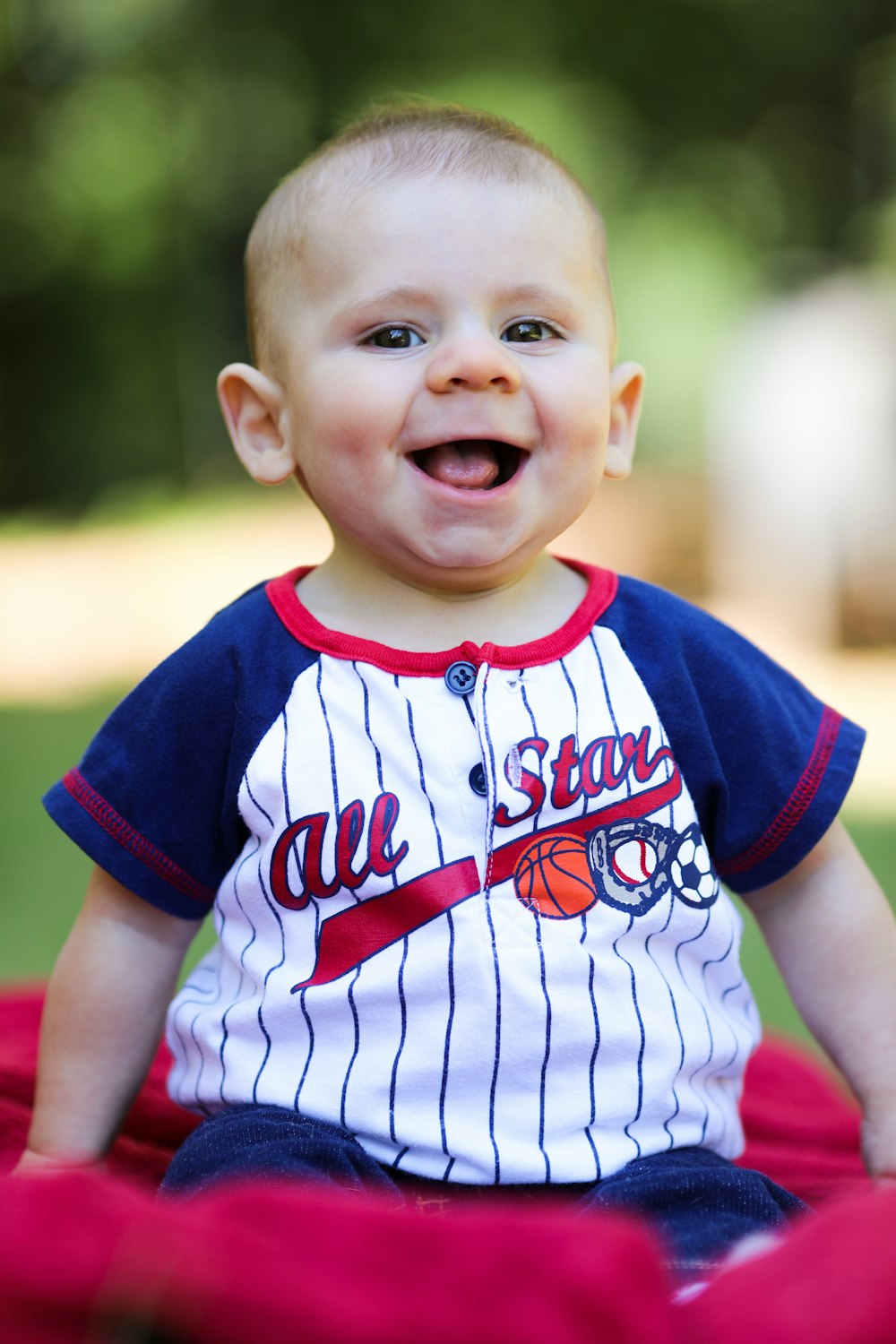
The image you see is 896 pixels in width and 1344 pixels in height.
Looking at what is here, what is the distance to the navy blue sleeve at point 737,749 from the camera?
1.48m

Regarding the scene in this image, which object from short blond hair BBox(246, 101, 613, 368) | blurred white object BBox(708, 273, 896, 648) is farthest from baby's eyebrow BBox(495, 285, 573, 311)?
blurred white object BBox(708, 273, 896, 648)

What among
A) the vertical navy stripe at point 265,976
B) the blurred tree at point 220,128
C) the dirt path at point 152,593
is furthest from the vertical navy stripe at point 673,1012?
the blurred tree at point 220,128

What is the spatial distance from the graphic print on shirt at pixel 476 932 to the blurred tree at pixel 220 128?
10939mm

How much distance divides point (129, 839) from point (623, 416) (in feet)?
2.21

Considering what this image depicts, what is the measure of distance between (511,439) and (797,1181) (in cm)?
83

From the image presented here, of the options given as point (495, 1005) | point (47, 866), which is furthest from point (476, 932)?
point (47, 866)

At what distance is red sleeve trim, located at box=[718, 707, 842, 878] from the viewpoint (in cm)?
151

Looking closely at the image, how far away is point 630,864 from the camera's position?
1.41 m

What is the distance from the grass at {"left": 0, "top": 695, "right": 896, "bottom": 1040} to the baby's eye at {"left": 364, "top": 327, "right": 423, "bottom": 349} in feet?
5.39

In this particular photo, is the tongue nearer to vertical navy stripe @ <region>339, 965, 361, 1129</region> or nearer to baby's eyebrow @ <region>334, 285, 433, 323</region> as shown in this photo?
baby's eyebrow @ <region>334, 285, 433, 323</region>

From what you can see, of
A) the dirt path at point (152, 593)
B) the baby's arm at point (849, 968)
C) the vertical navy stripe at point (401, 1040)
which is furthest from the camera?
the dirt path at point (152, 593)

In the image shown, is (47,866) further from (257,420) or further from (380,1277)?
(380,1277)

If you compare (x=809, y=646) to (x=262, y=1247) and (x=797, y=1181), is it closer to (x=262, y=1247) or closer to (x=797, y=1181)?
(x=797, y=1181)

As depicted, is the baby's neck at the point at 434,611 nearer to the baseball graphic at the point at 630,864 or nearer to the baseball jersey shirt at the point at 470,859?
the baseball jersey shirt at the point at 470,859
